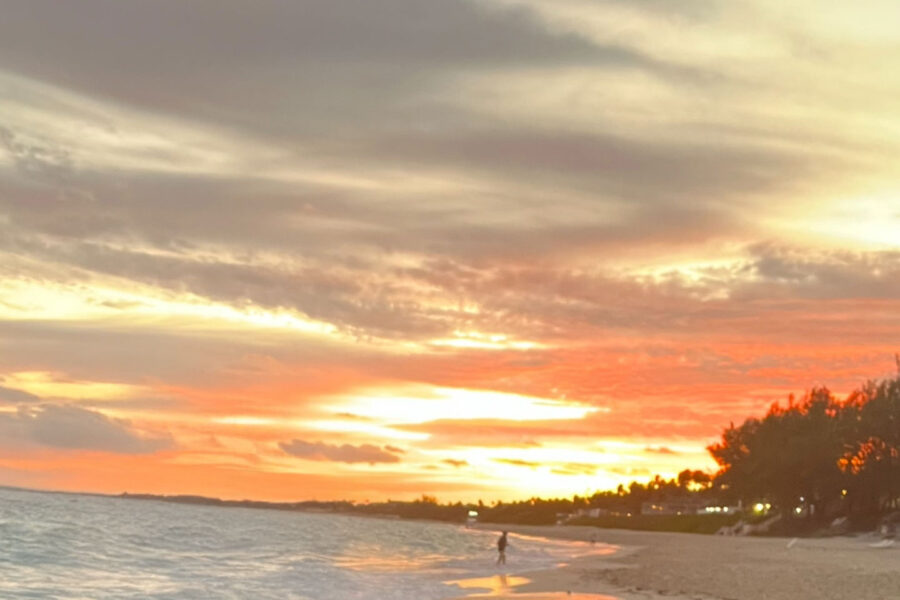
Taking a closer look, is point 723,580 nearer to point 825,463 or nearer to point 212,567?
point 212,567

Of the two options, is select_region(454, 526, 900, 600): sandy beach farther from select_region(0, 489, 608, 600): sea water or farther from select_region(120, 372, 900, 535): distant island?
select_region(120, 372, 900, 535): distant island

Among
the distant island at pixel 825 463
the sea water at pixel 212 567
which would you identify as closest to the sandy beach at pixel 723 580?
the sea water at pixel 212 567

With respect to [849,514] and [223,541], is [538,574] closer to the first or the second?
[223,541]

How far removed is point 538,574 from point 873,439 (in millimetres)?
64421

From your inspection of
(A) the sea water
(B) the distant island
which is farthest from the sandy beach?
(B) the distant island

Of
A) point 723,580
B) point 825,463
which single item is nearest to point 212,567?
point 723,580

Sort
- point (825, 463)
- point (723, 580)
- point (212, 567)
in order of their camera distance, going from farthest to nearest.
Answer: point (825, 463), point (212, 567), point (723, 580)

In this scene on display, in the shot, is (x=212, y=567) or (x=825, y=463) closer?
(x=212, y=567)

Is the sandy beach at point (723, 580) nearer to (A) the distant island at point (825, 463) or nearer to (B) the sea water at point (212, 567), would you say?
(B) the sea water at point (212, 567)

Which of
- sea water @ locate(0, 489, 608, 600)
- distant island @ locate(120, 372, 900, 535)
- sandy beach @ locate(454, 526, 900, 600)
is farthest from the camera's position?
distant island @ locate(120, 372, 900, 535)

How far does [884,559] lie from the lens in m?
56.9

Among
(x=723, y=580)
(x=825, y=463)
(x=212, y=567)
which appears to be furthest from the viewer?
(x=825, y=463)

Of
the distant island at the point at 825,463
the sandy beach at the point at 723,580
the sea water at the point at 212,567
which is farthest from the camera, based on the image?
the distant island at the point at 825,463

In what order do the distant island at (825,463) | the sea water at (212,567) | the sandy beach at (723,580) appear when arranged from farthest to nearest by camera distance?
the distant island at (825,463) < the sea water at (212,567) < the sandy beach at (723,580)
